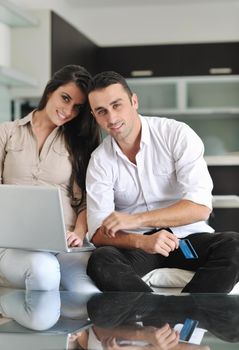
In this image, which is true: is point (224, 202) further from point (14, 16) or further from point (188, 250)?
point (14, 16)

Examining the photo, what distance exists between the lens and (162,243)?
2.17m

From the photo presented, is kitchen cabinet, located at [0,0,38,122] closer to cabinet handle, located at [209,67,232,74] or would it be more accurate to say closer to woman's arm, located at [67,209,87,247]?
cabinet handle, located at [209,67,232,74]

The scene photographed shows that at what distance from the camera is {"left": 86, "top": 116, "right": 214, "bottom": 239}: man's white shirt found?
2.42 m

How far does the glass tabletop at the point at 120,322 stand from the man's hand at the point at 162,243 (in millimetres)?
355

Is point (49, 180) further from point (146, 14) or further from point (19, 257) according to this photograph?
point (146, 14)

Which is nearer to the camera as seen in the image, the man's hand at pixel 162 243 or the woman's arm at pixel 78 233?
the man's hand at pixel 162 243

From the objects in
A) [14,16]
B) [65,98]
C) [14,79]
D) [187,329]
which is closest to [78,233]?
[65,98]

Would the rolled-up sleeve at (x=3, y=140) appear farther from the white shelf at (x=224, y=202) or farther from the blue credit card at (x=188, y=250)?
the white shelf at (x=224, y=202)

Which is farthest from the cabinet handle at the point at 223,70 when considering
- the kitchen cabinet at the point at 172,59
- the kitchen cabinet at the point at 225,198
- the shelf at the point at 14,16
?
the kitchen cabinet at the point at 225,198

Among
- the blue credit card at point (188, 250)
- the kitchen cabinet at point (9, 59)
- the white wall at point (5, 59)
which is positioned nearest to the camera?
the blue credit card at point (188, 250)

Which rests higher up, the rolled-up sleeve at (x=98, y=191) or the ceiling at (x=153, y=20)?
the ceiling at (x=153, y=20)

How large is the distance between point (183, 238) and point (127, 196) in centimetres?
26

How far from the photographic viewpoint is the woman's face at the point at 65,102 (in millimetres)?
2551

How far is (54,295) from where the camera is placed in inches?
77.0
